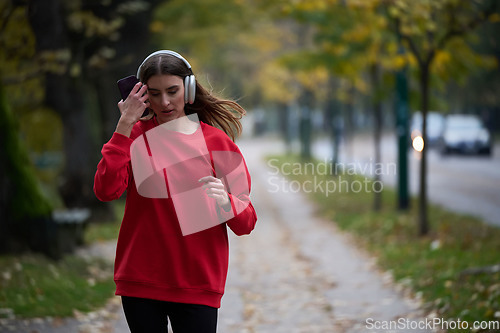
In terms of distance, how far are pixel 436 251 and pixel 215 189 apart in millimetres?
6598

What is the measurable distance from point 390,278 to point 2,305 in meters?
4.41

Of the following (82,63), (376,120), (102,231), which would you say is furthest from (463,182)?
(82,63)

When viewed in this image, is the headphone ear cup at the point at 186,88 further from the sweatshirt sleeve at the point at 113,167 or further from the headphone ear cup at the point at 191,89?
the sweatshirt sleeve at the point at 113,167

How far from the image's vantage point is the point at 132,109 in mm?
2760

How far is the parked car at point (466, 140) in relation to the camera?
29970 mm

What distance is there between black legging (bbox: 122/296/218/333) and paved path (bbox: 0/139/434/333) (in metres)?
3.31

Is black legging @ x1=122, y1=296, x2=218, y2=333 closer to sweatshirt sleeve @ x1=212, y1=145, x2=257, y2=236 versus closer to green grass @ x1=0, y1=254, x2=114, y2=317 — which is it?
sweatshirt sleeve @ x1=212, y1=145, x2=257, y2=236

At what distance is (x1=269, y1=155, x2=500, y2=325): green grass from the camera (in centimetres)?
588

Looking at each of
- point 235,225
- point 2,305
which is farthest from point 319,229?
point 235,225

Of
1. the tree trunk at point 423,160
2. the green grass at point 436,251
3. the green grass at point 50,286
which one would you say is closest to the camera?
the green grass at point 436,251

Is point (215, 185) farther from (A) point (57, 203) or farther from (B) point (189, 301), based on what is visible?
(A) point (57, 203)

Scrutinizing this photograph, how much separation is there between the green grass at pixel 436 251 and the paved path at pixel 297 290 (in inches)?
9.5

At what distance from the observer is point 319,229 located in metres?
13.0

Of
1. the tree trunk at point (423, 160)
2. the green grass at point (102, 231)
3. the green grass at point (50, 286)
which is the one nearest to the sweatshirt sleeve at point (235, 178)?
the green grass at point (50, 286)
